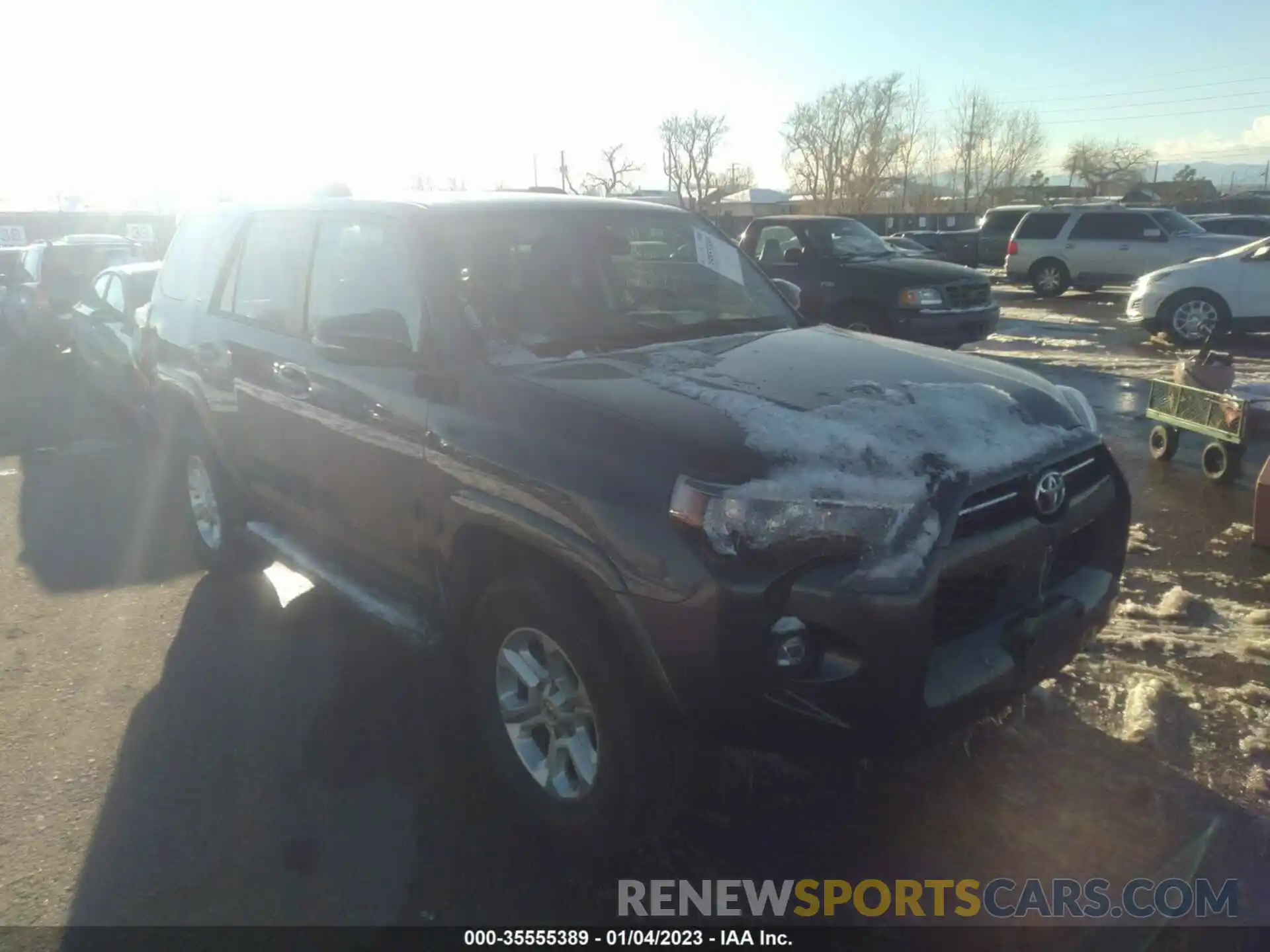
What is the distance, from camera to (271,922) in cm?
283

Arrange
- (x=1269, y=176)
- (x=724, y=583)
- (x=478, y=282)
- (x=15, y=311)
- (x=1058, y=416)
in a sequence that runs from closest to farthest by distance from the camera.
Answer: (x=724, y=583) → (x=1058, y=416) → (x=478, y=282) → (x=15, y=311) → (x=1269, y=176)

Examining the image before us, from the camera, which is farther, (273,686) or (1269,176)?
(1269,176)

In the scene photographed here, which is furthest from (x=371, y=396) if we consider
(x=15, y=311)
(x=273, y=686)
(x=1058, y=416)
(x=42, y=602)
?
(x=15, y=311)

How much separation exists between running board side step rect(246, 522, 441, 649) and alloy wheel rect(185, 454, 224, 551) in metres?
0.70

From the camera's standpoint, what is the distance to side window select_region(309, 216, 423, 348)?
357 cm

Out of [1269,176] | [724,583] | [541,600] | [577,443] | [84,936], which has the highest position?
[1269,176]

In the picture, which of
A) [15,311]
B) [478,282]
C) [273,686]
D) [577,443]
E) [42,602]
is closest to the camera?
[577,443]

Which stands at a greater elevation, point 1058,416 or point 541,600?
point 1058,416

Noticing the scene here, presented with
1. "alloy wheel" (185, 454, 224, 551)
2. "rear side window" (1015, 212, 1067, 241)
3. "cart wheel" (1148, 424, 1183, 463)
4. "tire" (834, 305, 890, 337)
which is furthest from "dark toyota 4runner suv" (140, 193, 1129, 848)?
"rear side window" (1015, 212, 1067, 241)

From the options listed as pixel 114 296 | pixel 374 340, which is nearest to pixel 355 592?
pixel 374 340

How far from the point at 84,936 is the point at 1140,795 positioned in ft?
10.8

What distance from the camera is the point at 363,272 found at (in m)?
3.86

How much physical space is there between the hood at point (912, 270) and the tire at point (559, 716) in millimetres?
8881

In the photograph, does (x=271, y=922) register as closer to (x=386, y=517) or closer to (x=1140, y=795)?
(x=386, y=517)
